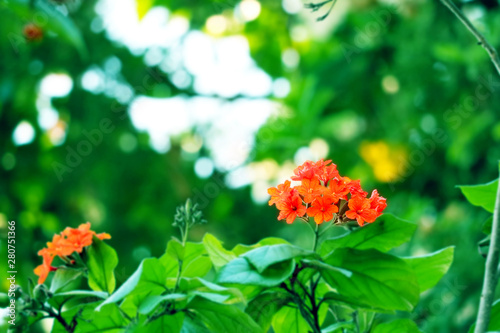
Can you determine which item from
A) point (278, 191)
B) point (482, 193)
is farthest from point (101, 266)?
point (482, 193)

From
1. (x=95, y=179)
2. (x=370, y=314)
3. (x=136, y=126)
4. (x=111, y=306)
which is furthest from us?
(x=136, y=126)

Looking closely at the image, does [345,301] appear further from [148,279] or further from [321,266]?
[148,279]

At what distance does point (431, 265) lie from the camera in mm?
Result: 805

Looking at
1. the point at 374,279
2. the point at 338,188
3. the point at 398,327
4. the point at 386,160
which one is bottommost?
the point at 386,160

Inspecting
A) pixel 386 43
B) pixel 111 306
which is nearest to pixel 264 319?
pixel 111 306

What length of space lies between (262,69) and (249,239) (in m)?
1.27

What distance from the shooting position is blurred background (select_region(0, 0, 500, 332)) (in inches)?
118

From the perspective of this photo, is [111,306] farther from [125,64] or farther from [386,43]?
[125,64]

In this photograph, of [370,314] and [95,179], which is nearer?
[370,314]

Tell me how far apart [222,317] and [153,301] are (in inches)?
3.3

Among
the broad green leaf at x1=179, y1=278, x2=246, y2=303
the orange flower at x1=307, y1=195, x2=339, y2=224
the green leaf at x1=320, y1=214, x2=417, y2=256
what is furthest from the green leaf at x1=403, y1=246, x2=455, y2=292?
the broad green leaf at x1=179, y1=278, x2=246, y2=303

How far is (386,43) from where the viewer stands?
3457mm

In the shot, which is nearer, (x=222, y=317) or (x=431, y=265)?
(x=222, y=317)

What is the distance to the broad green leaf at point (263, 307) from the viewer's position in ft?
2.33
